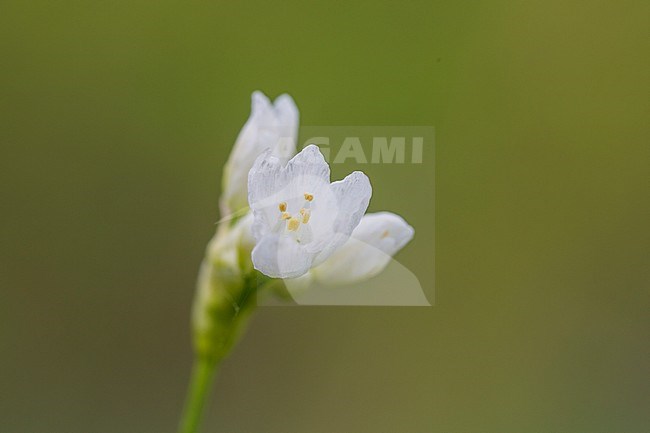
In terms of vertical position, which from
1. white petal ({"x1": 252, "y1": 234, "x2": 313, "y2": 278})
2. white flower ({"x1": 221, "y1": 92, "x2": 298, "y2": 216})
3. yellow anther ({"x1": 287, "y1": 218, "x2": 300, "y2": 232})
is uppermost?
white flower ({"x1": 221, "y1": 92, "x2": 298, "y2": 216})

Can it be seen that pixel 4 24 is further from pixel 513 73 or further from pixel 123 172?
pixel 513 73

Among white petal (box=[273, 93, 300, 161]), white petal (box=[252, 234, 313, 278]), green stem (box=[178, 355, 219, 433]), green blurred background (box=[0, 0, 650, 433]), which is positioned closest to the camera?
white petal (box=[252, 234, 313, 278])

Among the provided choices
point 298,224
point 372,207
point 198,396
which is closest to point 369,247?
point 298,224

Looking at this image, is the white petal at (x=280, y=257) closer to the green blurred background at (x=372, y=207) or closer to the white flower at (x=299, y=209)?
the white flower at (x=299, y=209)

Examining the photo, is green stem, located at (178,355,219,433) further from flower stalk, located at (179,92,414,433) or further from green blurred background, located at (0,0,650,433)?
green blurred background, located at (0,0,650,433)

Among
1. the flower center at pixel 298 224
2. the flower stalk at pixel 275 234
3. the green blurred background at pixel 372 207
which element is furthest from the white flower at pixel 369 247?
the green blurred background at pixel 372 207

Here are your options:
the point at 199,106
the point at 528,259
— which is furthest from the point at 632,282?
the point at 199,106

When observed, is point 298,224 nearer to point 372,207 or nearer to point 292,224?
point 292,224

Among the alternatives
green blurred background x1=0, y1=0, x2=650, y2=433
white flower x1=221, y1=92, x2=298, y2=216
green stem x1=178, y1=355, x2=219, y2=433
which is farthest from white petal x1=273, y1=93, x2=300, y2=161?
green blurred background x1=0, y1=0, x2=650, y2=433
